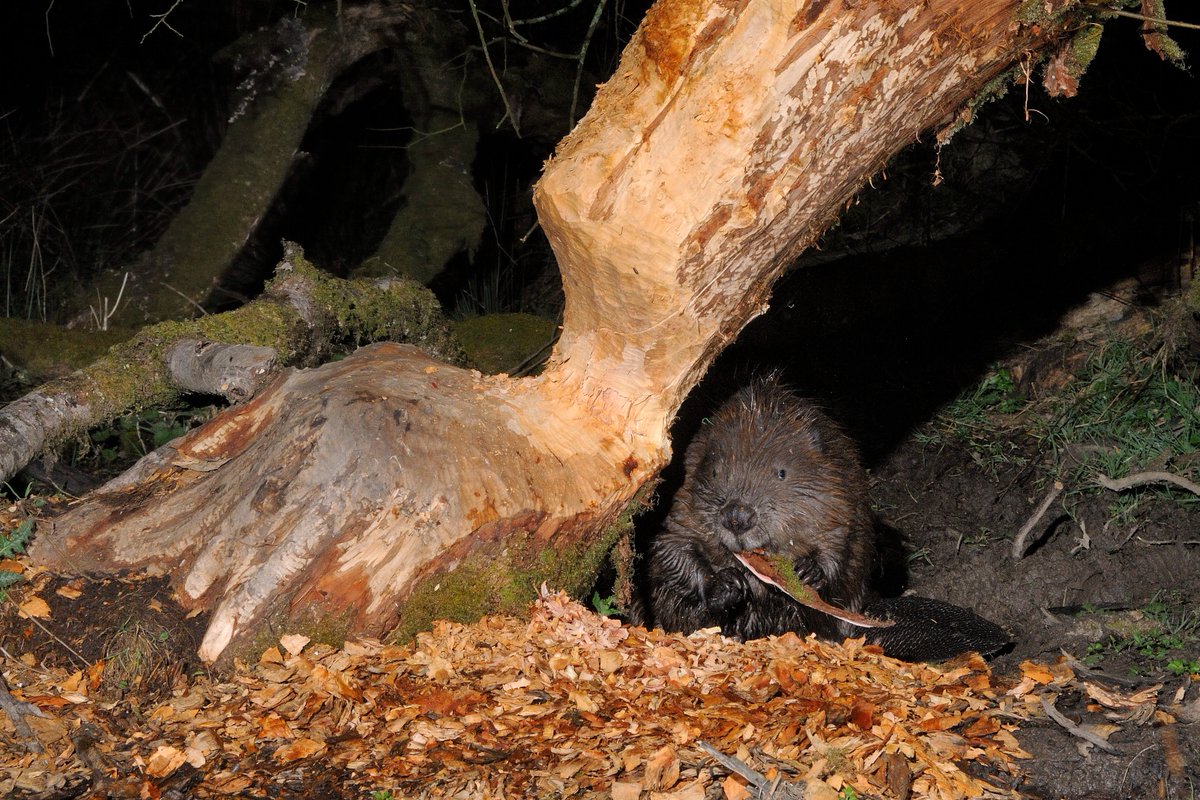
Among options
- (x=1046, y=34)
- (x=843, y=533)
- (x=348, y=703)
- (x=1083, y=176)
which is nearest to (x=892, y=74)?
(x=1046, y=34)

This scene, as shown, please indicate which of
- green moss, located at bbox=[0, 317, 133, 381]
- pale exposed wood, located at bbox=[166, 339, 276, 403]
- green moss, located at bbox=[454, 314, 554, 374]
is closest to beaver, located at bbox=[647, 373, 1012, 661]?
green moss, located at bbox=[454, 314, 554, 374]

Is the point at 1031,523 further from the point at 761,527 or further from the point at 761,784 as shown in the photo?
the point at 761,784

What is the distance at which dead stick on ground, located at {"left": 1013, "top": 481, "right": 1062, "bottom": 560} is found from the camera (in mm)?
4312

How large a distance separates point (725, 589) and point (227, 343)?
229 centimetres

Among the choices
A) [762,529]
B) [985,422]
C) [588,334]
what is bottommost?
[762,529]

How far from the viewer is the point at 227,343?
3.49 meters

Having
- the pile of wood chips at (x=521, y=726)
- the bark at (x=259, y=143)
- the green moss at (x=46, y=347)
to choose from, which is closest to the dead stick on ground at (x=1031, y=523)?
the pile of wood chips at (x=521, y=726)

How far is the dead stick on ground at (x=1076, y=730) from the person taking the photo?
7.95 ft

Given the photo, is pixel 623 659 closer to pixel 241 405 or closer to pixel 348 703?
pixel 348 703

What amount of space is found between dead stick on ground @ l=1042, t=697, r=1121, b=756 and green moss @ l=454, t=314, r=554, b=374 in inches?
132

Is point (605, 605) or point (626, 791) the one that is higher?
point (626, 791)

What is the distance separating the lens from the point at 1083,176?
575cm

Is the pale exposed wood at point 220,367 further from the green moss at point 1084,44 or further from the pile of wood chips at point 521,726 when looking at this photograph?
the green moss at point 1084,44

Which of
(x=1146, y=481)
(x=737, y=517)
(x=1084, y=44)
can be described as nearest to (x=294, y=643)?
(x=737, y=517)
